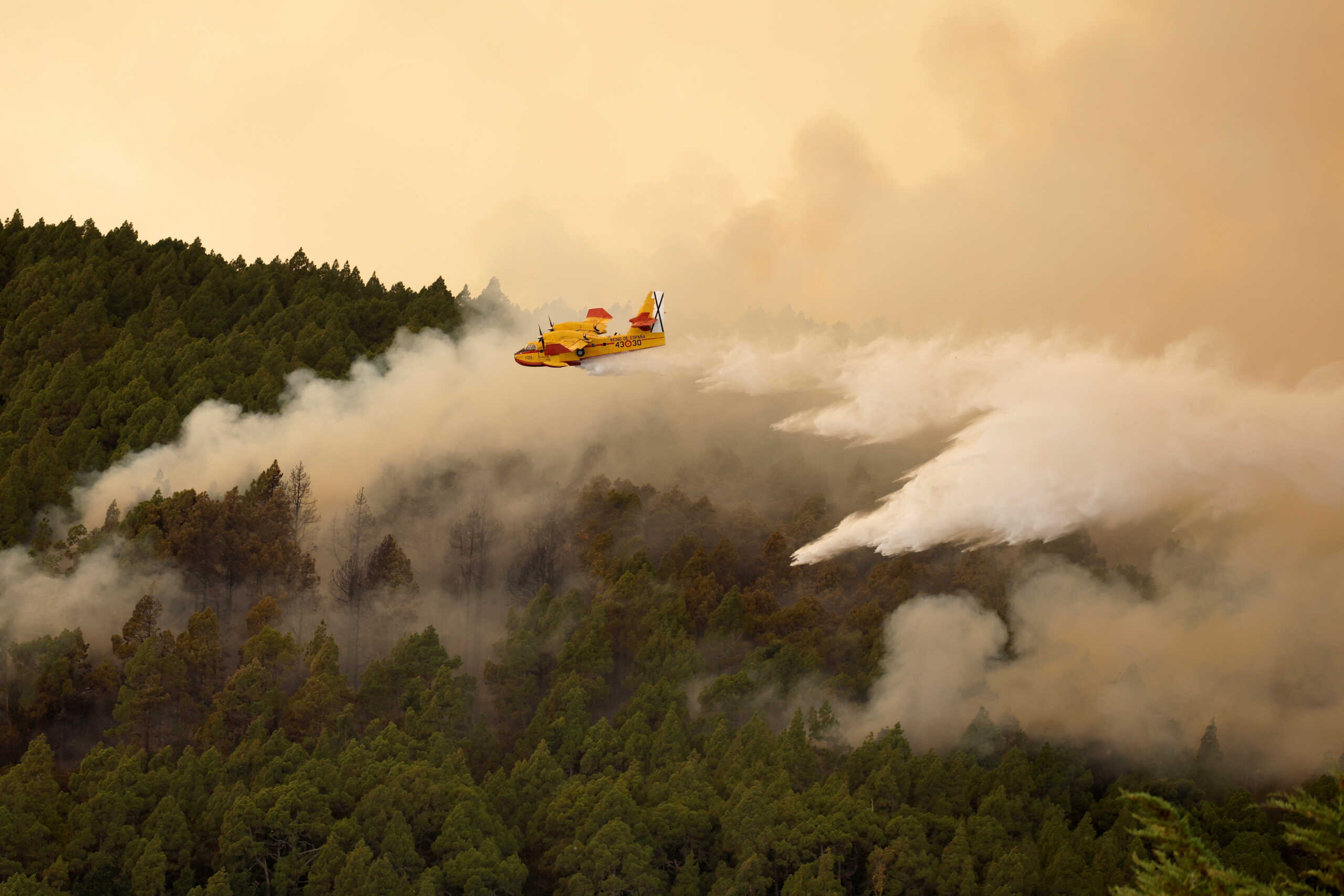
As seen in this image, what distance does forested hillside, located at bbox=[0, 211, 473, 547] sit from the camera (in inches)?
5591

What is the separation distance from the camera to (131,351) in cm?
16575

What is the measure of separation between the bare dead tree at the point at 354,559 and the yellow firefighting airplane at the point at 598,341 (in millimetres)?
24695

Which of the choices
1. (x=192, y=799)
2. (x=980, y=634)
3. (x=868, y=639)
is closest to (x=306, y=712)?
(x=192, y=799)

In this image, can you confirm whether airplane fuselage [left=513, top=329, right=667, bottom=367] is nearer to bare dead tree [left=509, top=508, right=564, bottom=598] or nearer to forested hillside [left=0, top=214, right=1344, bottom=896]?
forested hillside [left=0, top=214, right=1344, bottom=896]

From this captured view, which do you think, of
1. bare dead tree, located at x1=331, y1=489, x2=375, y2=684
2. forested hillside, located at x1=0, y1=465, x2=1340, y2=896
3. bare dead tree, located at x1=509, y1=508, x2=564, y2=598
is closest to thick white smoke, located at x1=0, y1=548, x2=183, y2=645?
forested hillside, located at x1=0, y1=465, x2=1340, y2=896

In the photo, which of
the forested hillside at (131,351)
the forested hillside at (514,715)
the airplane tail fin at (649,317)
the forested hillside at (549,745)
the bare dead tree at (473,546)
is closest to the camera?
the forested hillside at (514,715)

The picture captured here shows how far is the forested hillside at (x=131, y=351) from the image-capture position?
142000mm

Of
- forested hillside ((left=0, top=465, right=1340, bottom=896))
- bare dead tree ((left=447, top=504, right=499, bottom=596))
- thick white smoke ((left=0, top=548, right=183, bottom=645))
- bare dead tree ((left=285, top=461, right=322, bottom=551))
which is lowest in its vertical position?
forested hillside ((left=0, top=465, right=1340, bottom=896))

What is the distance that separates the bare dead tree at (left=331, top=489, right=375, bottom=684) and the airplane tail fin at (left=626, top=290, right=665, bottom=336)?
3096 centimetres

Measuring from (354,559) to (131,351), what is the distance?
4684 cm

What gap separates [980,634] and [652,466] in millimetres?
39759

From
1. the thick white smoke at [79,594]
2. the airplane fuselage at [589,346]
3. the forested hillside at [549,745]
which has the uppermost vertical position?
the airplane fuselage at [589,346]

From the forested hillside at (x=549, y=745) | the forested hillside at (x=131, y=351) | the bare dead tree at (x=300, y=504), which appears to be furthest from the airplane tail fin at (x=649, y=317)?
the forested hillside at (x=131, y=351)

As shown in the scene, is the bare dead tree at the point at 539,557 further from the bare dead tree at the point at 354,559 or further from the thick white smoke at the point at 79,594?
the thick white smoke at the point at 79,594
